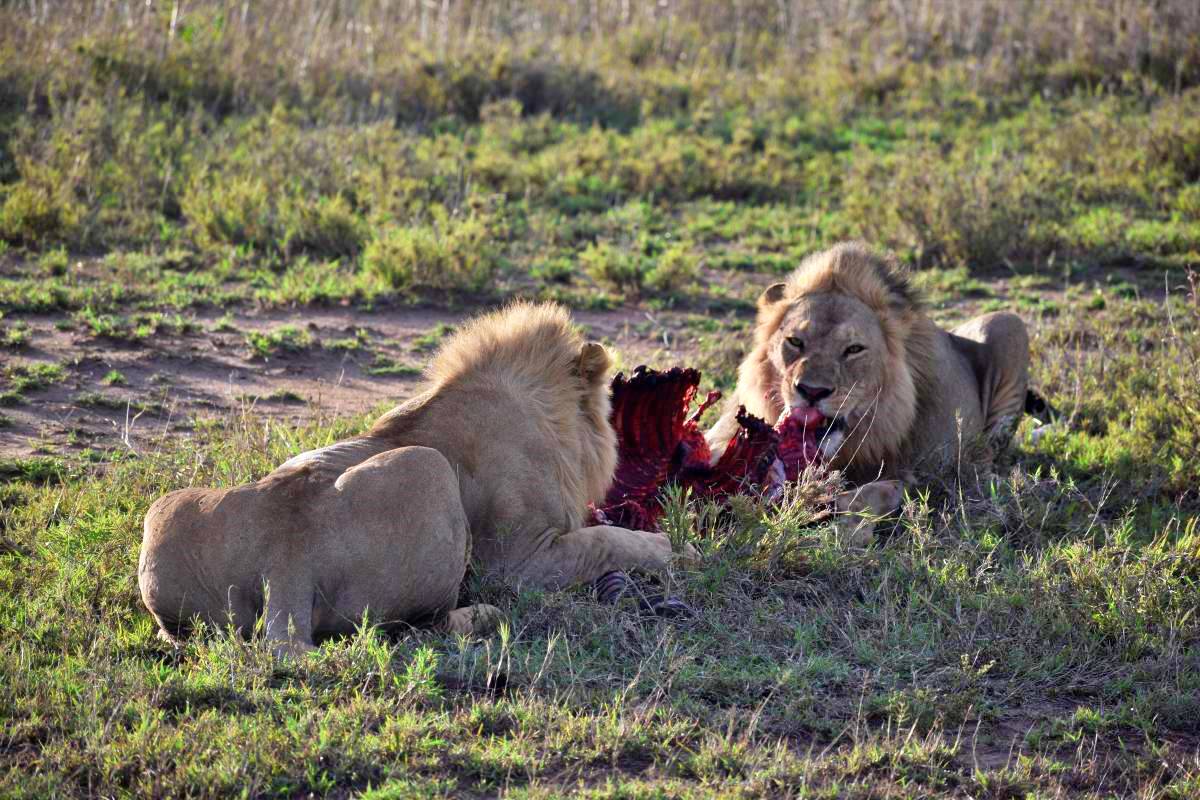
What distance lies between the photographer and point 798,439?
5316mm

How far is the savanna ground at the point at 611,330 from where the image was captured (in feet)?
11.1

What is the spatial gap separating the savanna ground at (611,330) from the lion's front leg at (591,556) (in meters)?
0.08

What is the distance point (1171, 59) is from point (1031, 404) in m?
6.76

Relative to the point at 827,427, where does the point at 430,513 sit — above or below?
below

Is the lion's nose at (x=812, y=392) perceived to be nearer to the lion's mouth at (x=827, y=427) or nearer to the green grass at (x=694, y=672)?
the lion's mouth at (x=827, y=427)

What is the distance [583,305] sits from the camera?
7.92 metres

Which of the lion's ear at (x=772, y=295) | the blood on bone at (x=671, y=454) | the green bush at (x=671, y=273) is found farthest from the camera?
the green bush at (x=671, y=273)

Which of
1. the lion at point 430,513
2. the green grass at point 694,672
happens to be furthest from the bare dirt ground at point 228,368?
the lion at point 430,513

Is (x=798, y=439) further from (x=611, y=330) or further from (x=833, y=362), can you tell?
(x=611, y=330)

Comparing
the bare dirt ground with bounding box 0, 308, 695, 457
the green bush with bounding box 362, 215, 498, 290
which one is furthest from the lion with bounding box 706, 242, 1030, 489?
the green bush with bounding box 362, 215, 498, 290

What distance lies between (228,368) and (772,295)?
274 centimetres

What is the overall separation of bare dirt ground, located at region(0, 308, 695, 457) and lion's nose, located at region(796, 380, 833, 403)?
1499 millimetres

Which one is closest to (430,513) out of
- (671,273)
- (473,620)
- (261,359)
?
(473,620)

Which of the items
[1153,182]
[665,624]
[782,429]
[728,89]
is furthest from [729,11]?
[665,624]
